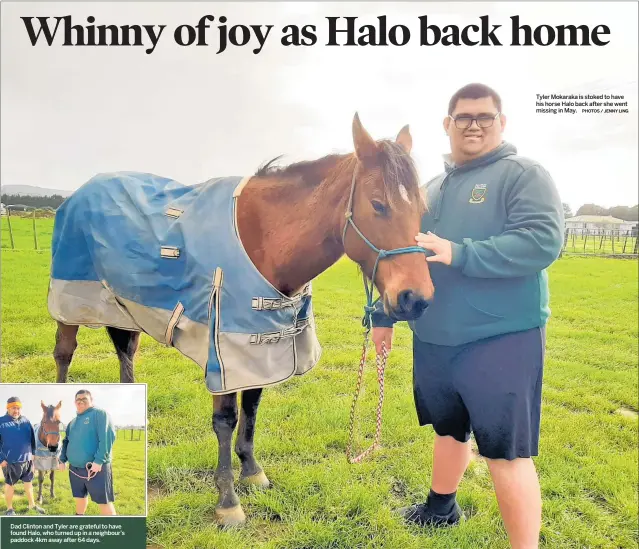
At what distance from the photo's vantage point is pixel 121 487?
2.12 metres

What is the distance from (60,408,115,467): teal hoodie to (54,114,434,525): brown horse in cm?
54

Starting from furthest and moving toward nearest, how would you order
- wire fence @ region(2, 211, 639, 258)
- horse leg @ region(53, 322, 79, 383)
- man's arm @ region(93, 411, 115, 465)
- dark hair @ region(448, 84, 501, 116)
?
horse leg @ region(53, 322, 79, 383)
wire fence @ region(2, 211, 639, 258)
man's arm @ region(93, 411, 115, 465)
dark hair @ region(448, 84, 501, 116)

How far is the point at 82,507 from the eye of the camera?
2133 millimetres

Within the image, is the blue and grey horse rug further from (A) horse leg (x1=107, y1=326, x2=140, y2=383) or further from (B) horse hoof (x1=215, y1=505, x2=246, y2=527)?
(B) horse hoof (x1=215, y1=505, x2=246, y2=527)

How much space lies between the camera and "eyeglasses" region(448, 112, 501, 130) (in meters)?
1.79

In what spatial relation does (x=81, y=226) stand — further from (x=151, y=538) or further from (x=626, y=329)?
(x=626, y=329)

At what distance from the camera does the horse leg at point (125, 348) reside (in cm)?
235

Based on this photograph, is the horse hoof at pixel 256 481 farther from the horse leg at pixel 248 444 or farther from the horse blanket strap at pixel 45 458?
the horse blanket strap at pixel 45 458

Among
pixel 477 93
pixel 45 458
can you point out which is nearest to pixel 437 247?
pixel 477 93

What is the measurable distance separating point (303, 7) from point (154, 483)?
2365 mm

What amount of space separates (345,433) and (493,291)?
108cm

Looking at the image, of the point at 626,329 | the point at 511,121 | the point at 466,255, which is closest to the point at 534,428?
the point at 466,255

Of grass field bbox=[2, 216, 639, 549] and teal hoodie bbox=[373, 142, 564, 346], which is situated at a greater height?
teal hoodie bbox=[373, 142, 564, 346]

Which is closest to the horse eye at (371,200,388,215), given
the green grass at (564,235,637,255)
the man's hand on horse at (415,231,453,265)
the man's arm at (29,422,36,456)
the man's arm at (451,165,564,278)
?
the man's hand on horse at (415,231,453,265)
